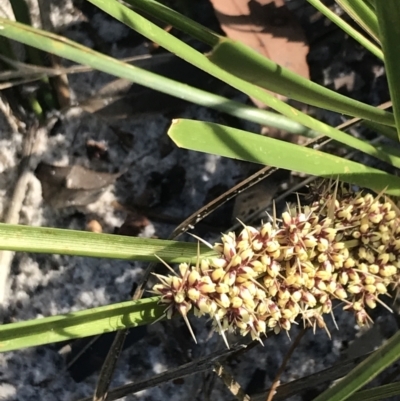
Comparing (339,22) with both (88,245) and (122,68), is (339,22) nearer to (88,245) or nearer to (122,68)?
(122,68)

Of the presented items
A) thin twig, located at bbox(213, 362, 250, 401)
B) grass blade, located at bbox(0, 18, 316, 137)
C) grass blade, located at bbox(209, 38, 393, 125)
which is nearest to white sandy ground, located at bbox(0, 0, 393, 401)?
thin twig, located at bbox(213, 362, 250, 401)

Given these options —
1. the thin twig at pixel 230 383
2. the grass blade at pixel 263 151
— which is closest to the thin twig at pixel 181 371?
the thin twig at pixel 230 383

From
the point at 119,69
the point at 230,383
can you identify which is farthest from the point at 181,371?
the point at 119,69

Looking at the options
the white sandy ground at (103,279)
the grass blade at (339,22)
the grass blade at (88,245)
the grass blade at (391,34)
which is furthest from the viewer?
the white sandy ground at (103,279)

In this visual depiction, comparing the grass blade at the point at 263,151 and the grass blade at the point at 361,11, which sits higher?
the grass blade at the point at 361,11

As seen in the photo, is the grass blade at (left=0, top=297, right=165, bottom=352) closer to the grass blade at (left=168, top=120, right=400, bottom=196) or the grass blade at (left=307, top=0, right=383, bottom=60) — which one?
the grass blade at (left=168, top=120, right=400, bottom=196)

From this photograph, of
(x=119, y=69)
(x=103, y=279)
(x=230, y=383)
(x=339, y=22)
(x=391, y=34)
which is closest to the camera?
(x=391, y=34)

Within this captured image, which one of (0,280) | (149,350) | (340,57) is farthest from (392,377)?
(0,280)

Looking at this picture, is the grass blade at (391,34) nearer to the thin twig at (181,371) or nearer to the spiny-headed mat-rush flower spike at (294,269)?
the spiny-headed mat-rush flower spike at (294,269)
